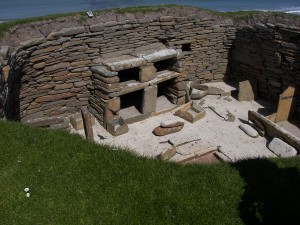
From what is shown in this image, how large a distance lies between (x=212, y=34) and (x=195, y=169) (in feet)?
26.4

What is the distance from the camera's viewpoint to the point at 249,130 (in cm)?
1031

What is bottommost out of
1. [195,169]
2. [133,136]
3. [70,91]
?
[133,136]

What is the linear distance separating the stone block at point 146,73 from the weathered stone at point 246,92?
11.0ft

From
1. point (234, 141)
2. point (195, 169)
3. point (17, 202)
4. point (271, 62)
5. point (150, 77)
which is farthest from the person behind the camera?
point (271, 62)

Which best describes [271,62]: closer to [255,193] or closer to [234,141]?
[234,141]

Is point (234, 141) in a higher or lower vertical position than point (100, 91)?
lower

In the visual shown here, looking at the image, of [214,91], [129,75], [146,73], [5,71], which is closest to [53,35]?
[5,71]

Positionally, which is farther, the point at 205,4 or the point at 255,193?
the point at 205,4

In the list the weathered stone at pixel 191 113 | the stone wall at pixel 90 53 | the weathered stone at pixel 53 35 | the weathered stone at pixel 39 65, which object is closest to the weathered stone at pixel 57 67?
the stone wall at pixel 90 53

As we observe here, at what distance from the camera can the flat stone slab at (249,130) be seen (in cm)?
1017

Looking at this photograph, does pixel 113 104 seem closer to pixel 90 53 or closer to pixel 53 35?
pixel 90 53

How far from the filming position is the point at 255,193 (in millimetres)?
5297

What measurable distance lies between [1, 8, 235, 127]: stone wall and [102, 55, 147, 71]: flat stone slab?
4.7 inches

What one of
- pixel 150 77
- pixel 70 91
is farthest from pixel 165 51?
pixel 70 91
